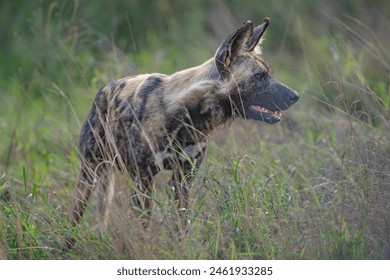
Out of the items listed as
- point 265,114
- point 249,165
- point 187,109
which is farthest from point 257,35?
point 249,165

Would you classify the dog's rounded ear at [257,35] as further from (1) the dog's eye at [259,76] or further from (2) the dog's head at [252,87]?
(1) the dog's eye at [259,76]

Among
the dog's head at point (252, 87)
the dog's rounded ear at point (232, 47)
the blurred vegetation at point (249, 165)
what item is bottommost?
the blurred vegetation at point (249, 165)

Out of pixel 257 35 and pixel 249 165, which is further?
pixel 257 35

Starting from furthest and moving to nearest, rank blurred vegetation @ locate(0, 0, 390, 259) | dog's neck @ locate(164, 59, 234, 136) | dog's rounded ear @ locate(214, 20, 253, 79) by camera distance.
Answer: dog's neck @ locate(164, 59, 234, 136), dog's rounded ear @ locate(214, 20, 253, 79), blurred vegetation @ locate(0, 0, 390, 259)

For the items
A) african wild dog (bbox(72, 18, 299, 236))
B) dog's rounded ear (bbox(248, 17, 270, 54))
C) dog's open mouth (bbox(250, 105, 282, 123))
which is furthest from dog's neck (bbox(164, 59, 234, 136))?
dog's rounded ear (bbox(248, 17, 270, 54))

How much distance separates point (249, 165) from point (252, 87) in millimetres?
518

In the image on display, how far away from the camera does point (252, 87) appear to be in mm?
5516

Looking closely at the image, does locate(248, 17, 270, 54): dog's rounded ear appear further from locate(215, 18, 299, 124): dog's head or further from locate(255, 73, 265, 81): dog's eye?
locate(255, 73, 265, 81): dog's eye

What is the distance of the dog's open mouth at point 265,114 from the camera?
5512mm

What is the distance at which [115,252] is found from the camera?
458 cm

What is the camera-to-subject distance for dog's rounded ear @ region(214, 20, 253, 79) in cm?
534

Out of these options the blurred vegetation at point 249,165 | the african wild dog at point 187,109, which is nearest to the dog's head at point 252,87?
the african wild dog at point 187,109

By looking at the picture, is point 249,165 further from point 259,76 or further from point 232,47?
point 232,47
